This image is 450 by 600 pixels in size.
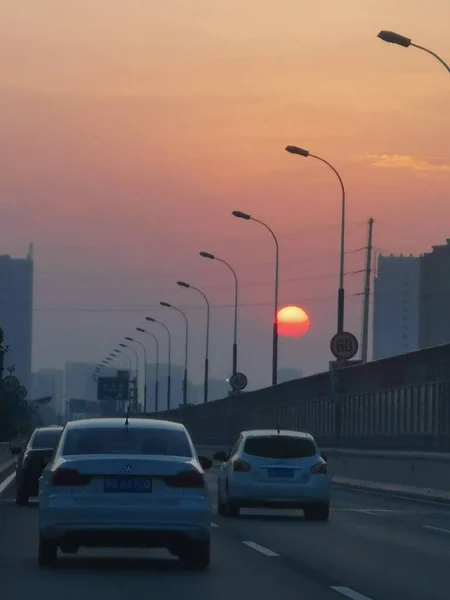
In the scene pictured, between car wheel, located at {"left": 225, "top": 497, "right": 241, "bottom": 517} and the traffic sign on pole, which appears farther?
the traffic sign on pole

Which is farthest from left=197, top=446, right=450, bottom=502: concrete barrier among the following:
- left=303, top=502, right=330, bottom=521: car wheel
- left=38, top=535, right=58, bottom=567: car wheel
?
left=38, top=535, right=58, bottom=567: car wheel

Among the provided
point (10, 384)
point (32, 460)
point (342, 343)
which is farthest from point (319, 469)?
point (10, 384)

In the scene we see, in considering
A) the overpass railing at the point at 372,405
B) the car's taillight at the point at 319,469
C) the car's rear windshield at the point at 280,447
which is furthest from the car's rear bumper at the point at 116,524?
the overpass railing at the point at 372,405

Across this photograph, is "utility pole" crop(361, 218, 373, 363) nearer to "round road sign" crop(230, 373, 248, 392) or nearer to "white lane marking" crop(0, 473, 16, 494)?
"round road sign" crop(230, 373, 248, 392)

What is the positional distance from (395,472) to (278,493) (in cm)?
1389

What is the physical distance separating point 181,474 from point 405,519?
1275cm

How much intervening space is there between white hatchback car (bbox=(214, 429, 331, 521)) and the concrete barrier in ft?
27.8

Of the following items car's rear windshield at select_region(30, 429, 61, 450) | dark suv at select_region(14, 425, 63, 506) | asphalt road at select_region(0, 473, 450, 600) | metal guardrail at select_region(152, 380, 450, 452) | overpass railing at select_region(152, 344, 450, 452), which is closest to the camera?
asphalt road at select_region(0, 473, 450, 600)

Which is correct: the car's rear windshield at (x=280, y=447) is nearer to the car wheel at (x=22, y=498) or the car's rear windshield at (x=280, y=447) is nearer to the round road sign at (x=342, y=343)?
the car wheel at (x=22, y=498)

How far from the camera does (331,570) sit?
1738 cm

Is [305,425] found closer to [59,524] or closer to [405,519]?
[405,519]

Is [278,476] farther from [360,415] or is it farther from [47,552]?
[360,415]

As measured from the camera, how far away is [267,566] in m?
17.8

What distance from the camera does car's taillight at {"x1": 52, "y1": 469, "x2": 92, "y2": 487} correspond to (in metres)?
16.5
